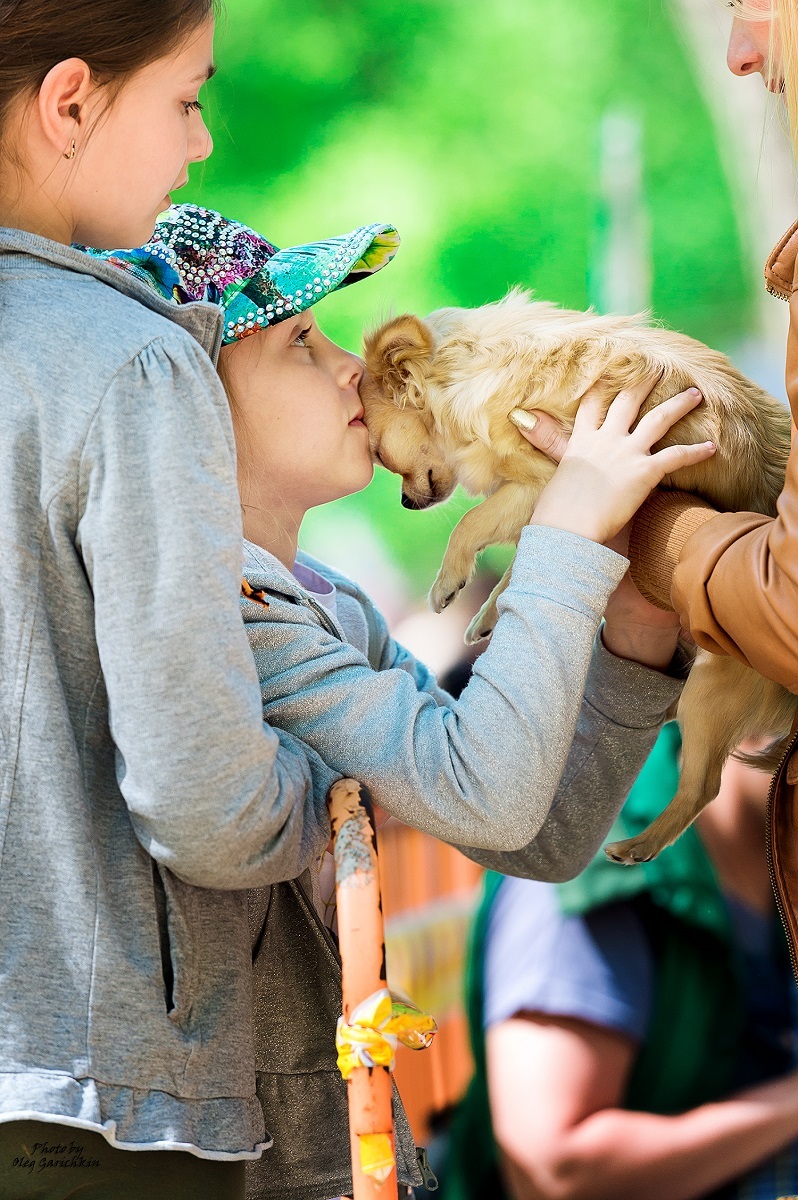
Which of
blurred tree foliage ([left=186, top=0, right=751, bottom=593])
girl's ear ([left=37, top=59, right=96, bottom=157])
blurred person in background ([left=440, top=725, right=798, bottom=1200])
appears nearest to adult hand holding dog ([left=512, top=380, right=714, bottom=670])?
girl's ear ([left=37, top=59, right=96, bottom=157])

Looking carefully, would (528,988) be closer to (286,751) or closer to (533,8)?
(286,751)

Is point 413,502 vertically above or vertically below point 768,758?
above

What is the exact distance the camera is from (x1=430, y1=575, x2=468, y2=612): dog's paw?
220cm

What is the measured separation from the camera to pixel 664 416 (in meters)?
1.77

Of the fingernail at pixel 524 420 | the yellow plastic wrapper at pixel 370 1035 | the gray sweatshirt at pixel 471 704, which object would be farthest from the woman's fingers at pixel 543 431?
the yellow plastic wrapper at pixel 370 1035

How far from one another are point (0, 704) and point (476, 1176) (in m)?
2.45

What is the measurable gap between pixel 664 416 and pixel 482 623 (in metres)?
0.65

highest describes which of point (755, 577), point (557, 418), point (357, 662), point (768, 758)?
point (755, 577)

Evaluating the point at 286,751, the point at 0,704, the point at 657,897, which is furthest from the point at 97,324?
the point at 657,897

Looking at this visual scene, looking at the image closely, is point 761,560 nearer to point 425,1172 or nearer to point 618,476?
point 618,476

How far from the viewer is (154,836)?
3.92ft

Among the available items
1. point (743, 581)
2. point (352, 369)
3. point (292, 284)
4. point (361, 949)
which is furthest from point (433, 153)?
point (361, 949)

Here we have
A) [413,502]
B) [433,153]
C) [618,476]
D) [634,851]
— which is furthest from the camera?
[433,153]

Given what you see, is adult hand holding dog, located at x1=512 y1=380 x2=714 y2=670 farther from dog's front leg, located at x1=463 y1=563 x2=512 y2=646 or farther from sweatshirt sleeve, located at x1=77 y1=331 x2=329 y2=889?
sweatshirt sleeve, located at x1=77 y1=331 x2=329 y2=889
